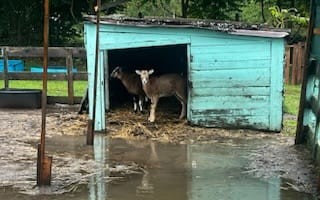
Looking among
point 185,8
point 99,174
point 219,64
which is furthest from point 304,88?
point 185,8

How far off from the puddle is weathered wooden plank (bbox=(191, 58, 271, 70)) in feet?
6.19

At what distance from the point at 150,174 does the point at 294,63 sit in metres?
15.1

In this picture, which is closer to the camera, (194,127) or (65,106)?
(194,127)

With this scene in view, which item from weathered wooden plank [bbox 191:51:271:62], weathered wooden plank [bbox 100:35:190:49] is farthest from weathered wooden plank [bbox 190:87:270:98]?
weathered wooden plank [bbox 100:35:190:49]

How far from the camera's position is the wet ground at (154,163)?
7402 millimetres

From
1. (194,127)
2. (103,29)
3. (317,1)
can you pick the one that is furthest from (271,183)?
(103,29)

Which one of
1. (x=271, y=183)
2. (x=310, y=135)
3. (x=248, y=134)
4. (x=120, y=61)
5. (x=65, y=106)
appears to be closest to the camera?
(x=271, y=183)

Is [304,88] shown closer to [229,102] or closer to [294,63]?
[229,102]

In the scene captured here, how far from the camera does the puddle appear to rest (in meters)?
7.28

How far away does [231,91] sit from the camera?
12039mm

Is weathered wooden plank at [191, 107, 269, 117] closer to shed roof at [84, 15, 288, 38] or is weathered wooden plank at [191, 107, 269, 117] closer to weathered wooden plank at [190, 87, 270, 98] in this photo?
weathered wooden plank at [190, 87, 270, 98]

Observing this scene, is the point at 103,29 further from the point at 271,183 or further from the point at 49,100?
the point at 271,183

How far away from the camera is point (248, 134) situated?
11648 mm

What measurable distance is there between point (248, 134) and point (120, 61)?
574cm
